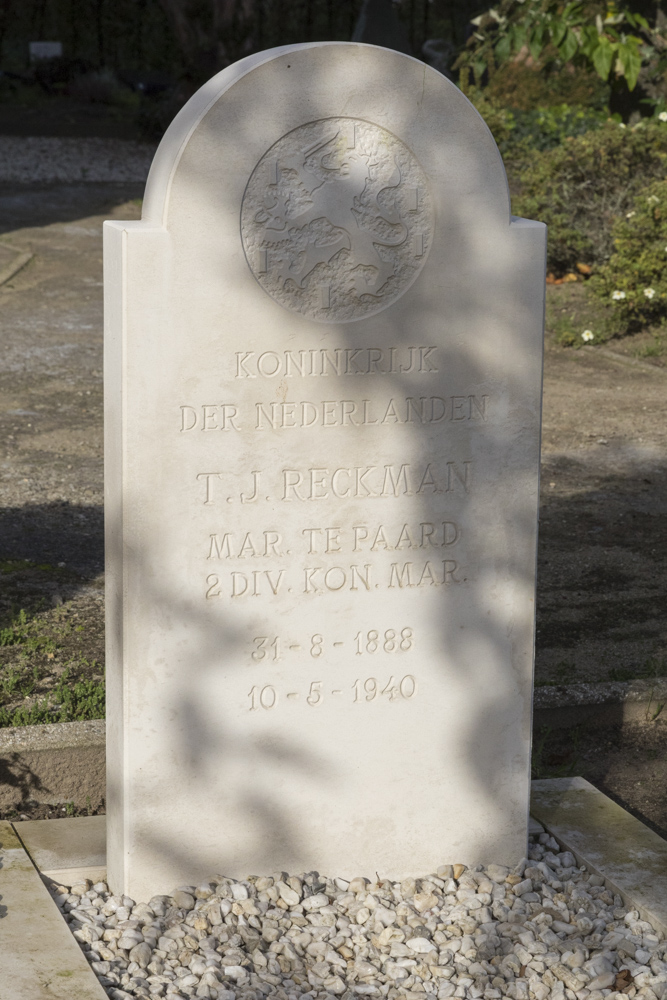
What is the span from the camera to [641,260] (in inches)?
377

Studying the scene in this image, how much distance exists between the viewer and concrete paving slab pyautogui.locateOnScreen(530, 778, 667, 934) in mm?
2898

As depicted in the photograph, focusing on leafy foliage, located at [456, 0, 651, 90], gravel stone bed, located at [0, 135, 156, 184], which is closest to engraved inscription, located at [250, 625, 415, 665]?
leafy foliage, located at [456, 0, 651, 90]

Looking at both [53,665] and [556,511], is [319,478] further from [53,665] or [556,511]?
[556,511]

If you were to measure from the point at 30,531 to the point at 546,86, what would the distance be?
17.1 meters

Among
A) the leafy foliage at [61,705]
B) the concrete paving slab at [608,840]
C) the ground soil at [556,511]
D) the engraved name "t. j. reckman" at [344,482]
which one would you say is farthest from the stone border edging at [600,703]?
the leafy foliage at [61,705]

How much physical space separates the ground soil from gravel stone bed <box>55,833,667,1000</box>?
2.27ft

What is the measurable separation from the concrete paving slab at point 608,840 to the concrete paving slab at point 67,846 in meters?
1.15

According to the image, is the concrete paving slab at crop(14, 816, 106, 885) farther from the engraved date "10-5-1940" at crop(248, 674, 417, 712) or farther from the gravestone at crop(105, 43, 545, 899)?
the engraved date "10-5-1940" at crop(248, 674, 417, 712)

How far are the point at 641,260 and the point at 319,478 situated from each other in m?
7.41

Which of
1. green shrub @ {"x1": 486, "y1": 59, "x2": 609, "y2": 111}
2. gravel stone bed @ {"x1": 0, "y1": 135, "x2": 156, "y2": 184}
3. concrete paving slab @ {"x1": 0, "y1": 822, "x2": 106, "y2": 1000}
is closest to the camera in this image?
concrete paving slab @ {"x1": 0, "y1": 822, "x2": 106, "y2": 1000}

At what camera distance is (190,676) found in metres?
2.79

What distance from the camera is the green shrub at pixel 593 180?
1052 cm

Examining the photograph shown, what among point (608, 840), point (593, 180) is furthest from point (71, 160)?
point (608, 840)

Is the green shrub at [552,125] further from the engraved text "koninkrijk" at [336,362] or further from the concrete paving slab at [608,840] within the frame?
the engraved text "koninkrijk" at [336,362]
